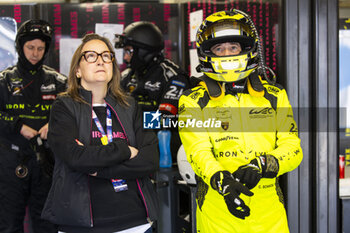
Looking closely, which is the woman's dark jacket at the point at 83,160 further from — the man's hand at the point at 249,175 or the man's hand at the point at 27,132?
the man's hand at the point at 27,132

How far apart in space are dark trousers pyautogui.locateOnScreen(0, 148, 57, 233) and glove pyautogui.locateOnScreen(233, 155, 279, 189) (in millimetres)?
1769

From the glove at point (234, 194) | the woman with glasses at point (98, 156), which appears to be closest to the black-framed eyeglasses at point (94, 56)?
the woman with glasses at point (98, 156)

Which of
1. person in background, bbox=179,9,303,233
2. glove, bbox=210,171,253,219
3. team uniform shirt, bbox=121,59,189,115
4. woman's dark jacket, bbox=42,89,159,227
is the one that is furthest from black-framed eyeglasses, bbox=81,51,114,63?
team uniform shirt, bbox=121,59,189,115

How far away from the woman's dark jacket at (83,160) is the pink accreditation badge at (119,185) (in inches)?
1.8

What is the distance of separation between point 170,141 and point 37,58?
1.21 meters

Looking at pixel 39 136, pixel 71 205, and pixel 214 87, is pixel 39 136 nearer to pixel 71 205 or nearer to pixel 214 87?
pixel 71 205

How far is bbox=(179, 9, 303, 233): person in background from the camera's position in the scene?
173 centimetres

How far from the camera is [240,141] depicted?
1773 millimetres

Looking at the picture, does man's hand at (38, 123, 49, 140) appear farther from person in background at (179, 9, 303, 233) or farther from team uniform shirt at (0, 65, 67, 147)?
person in background at (179, 9, 303, 233)

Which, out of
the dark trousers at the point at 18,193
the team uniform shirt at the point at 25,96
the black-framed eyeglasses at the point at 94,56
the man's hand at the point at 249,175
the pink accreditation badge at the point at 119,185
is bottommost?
the dark trousers at the point at 18,193

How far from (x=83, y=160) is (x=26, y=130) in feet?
4.21

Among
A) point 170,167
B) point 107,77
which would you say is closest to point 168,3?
point 170,167

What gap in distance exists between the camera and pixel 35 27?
120 inches

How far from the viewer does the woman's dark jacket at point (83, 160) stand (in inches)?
67.6
